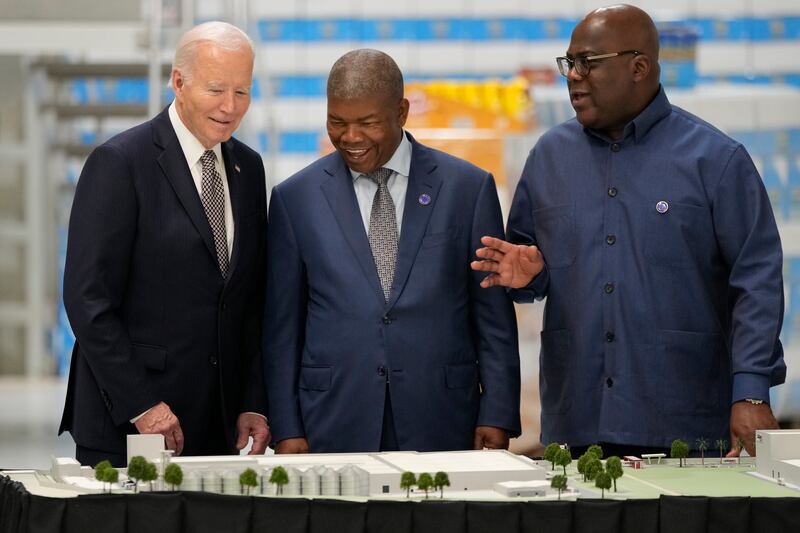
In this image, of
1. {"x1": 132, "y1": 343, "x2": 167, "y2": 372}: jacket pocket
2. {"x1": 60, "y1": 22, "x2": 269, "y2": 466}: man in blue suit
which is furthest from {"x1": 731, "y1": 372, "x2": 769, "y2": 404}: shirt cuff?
{"x1": 132, "y1": 343, "x2": 167, "y2": 372}: jacket pocket

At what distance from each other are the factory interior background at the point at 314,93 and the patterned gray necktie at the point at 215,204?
4306 mm

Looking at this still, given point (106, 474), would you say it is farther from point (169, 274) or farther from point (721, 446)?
point (721, 446)

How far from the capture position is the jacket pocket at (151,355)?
3.53m

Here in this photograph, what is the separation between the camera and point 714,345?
145 inches

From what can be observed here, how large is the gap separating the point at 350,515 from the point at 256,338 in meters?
1.10

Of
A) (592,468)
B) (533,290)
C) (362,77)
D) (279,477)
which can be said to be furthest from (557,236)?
(279,477)

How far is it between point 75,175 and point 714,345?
1203cm

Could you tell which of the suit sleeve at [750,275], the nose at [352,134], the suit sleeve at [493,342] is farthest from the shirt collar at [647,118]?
the nose at [352,134]

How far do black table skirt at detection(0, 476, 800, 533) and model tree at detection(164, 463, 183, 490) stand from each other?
38 mm

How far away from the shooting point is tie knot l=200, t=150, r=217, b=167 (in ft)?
12.0

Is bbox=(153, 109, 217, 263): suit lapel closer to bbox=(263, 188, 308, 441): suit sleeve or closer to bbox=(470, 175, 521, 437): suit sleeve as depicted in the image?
bbox=(263, 188, 308, 441): suit sleeve

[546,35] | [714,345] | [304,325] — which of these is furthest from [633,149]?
[546,35]

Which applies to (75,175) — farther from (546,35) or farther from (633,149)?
(633,149)

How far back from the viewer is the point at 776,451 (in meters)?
3.17
